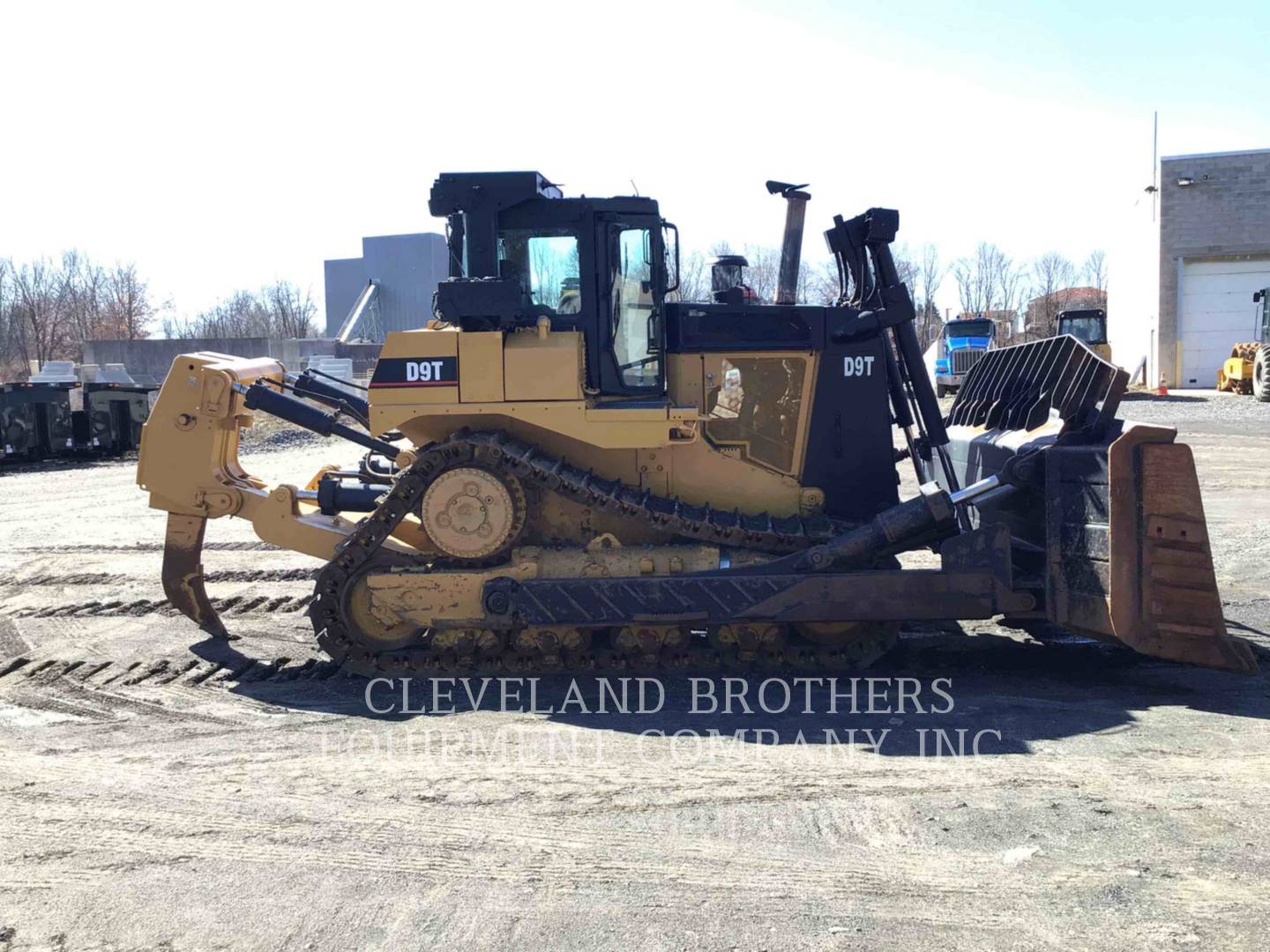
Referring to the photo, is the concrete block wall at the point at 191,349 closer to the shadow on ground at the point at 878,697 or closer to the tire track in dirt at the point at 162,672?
the tire track in dirt at the point at 162,672

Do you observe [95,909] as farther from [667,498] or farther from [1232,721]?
[1232,721]

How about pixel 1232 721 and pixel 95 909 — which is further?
pixel 1232 721

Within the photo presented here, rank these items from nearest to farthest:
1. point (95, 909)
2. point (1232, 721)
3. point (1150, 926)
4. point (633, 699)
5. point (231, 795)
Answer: point (1150, 926) → point (95, 909) → point (231, 795) → point (1232, 721) → point (633, 699)

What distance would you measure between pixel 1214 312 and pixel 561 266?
36348 mm

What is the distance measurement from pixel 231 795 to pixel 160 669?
2.56 m

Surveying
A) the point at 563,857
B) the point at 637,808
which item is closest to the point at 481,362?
the point at 637,808

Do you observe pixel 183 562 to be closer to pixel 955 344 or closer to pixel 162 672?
pixel 162 672

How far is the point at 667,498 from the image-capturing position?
7.17 meters

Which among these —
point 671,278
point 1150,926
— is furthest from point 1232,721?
point 671,278

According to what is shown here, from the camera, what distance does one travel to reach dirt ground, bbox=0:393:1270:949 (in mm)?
3885

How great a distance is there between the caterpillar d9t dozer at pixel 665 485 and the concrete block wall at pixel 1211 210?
33281mm

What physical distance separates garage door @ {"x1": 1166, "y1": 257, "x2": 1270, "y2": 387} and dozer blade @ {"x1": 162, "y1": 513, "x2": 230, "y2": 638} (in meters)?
36.8

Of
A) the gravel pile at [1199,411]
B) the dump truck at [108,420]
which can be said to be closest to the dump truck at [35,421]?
the dump truck at [108,420]

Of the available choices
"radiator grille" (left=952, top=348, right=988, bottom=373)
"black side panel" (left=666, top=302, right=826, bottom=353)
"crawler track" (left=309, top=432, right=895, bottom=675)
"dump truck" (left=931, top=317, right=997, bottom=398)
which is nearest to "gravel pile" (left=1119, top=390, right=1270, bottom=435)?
"radiator grille" (left=952, top=348, right=988, bottom=373)
